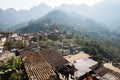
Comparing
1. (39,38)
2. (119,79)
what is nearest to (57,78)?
(119,79)

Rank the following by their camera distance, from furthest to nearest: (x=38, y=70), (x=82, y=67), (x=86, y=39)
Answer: (x=86, y=39) → (x=82, y=67) → (x=38, y=70)

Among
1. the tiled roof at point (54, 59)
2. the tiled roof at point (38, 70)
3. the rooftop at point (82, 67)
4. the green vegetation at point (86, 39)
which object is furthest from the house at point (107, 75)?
the green vegetation at point (86, 39)

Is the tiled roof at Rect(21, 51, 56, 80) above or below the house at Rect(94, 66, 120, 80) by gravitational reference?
above

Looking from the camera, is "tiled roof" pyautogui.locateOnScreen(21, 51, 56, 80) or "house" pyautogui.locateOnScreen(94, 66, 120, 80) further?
"house" pyautogui.locateOnScreen(94, 66, 120, 80)

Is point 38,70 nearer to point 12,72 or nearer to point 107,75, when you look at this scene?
point 12,72

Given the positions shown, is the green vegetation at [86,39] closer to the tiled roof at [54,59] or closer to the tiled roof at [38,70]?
the tiled roof at [54,59]

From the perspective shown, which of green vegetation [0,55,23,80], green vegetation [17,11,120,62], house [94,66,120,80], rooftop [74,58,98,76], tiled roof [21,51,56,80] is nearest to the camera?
tiled roof [21,51,56,80]

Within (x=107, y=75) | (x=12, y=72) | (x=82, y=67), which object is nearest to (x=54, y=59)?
(x=107, y=75)

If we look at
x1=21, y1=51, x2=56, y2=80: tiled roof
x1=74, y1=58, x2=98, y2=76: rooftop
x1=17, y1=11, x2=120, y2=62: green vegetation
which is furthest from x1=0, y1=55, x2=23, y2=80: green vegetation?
x1=17, y1=11, x2=120, y2=62: green vegetation

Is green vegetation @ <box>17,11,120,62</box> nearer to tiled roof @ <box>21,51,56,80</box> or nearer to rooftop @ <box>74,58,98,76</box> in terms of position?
rooftop @ <box>74,58,98,76</box>

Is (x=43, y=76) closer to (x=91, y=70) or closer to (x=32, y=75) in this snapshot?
(x=32, y=75)

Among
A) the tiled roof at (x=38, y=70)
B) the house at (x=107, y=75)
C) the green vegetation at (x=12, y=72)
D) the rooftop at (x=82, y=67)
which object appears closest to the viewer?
the tiled roof at (x=38, y=70)

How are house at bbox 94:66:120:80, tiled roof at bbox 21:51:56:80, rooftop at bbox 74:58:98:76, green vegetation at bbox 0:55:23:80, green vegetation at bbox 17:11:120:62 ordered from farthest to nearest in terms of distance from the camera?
green vegetation at bbox 17:11:120:62 → rooftop at bbox 74:58:98:76 → house at bbox 94:66:120:80 → green vegetation at bbox 0:55:23:80 → tiled roof at bbox 21:51:56:80
